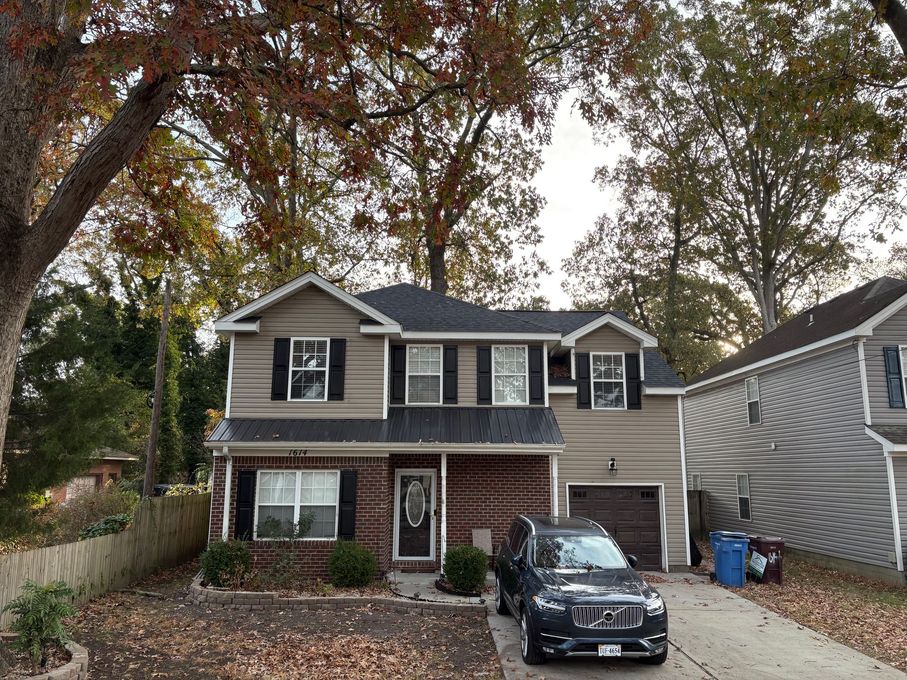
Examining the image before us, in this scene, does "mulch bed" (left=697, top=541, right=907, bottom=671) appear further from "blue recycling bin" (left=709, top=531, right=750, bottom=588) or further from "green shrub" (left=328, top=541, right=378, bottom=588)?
"green shrub" (left=328, top=541, right=378, bottom=588)

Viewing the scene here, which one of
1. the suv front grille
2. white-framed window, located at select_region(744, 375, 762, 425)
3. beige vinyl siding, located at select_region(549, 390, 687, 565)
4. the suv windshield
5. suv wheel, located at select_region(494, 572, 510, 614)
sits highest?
white-framed window, located at select_region(744, 375, 762, 425)

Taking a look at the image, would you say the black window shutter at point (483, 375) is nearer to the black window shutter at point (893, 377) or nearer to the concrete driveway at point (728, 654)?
the concrete driveway at point (728, 654)

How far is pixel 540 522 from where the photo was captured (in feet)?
33.5

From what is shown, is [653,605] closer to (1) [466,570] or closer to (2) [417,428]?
(1) [466,570]

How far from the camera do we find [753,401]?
19.7 m

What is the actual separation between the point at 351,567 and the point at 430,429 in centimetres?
355

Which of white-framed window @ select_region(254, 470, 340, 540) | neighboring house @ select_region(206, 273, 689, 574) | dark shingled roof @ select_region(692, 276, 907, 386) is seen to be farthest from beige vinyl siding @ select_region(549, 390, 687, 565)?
white-framed window @ select_region(254, 470, 340, 540)

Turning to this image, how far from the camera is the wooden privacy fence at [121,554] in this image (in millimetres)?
9398

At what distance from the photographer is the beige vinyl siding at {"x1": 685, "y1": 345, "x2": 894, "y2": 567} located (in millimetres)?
14867

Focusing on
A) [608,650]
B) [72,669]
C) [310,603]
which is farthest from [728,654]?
[72,669]

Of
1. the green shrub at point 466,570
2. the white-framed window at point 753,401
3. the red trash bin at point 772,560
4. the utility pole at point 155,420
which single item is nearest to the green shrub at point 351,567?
the green shrub at point 466,570

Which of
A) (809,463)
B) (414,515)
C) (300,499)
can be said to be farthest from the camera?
(809,463)

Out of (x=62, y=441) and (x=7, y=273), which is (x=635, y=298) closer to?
(x=62, y=441)

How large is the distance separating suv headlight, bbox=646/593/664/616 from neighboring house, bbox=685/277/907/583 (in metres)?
9.52
